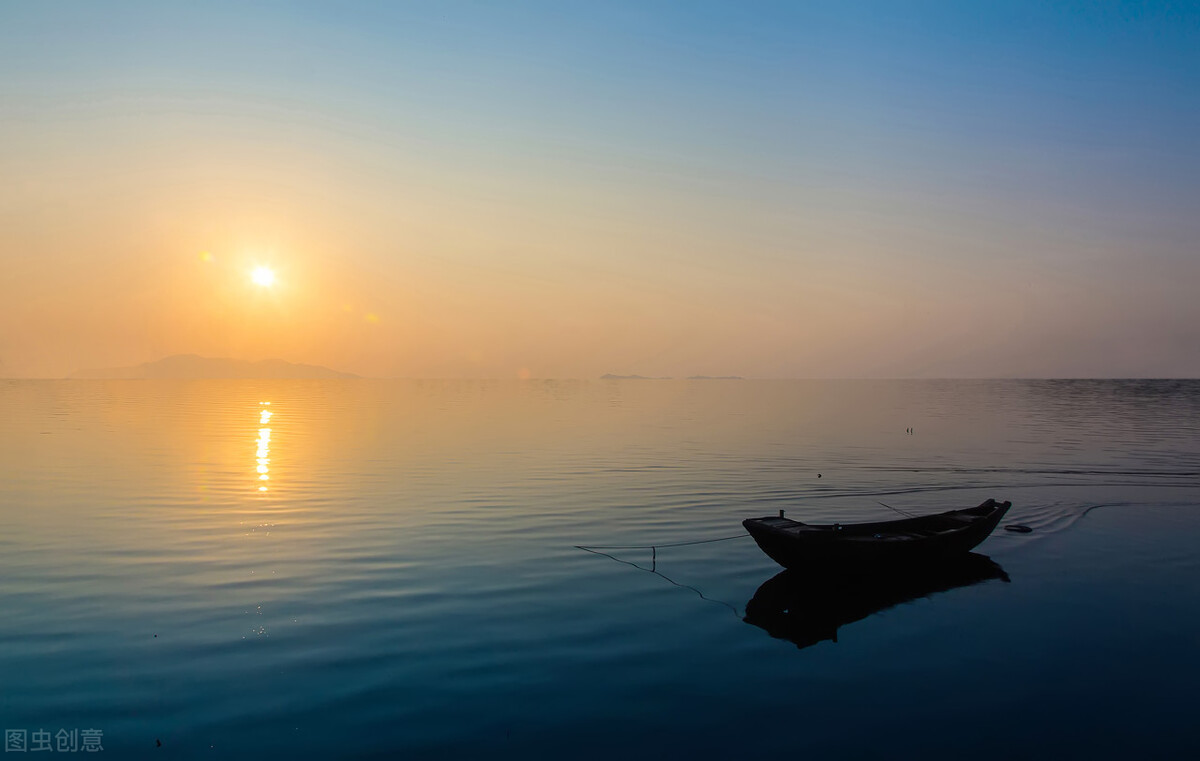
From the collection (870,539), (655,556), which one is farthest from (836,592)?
(655,556)

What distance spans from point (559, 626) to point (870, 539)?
11.9m

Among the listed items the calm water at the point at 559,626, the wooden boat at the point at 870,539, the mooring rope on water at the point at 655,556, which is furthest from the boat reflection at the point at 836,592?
the mooring rope on water at the point at 655,556

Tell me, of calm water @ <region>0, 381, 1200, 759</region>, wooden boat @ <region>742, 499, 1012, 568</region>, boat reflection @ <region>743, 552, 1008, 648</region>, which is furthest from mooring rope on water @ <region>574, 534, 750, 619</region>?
wooden boat @ <region>742, 499, 1012, 568</region>

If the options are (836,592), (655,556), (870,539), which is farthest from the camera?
(655,556)

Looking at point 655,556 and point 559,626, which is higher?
point 655,556

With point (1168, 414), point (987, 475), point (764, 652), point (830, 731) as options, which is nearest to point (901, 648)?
point (764, 652)

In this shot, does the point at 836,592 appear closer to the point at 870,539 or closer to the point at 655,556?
the point at 870,539

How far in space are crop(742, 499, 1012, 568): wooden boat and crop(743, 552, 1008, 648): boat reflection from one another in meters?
0.58

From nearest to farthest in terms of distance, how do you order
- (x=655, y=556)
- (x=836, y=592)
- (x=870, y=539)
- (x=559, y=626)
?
1. (x=559, y=626)
2. (x=836, y=592)
3. (x=870, y=539)
4. (x=655, y=556)

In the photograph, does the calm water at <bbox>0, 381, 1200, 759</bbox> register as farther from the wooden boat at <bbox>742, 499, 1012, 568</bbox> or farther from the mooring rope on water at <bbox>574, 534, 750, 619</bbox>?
the wooden boat at <bbox>742, 499, 1012, 568</bbox>

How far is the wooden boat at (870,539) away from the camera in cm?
2464

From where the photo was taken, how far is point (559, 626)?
20625mm

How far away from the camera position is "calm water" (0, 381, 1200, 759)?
48.9 ft

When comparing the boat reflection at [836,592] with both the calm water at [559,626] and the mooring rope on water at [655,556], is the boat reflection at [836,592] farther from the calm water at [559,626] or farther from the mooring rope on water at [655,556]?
the mooring rope on water at [655,556]
